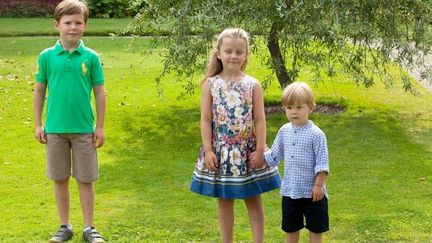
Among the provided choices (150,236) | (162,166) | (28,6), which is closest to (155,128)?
(162,166)

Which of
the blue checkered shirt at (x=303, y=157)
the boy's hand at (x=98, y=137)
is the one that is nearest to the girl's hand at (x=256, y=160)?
the blue checkered shirt at (x=303, y=157)

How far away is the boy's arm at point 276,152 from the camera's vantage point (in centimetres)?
498

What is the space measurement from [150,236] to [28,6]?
68.1 ft

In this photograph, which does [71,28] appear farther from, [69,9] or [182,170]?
[182,170]

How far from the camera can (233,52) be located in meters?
5.01

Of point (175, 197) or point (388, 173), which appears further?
point (388, 173)

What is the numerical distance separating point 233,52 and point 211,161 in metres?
0.66

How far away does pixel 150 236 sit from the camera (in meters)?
5.86

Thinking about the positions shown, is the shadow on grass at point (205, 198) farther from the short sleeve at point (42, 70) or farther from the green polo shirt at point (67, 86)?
the short sleeve at point (42, 70)

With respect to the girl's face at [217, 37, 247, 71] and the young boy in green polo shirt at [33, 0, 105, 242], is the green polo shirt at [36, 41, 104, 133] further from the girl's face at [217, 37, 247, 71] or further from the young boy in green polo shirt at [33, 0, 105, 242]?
the girl's face at [217, 37, 247, 71]

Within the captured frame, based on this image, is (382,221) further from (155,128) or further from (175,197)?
(155,128)

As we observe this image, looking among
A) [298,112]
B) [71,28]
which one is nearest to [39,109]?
[71,28]

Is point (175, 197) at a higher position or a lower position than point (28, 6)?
lower

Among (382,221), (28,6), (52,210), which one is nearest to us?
(382,221)
